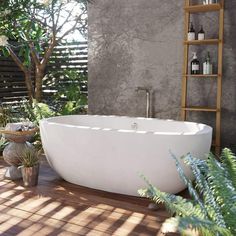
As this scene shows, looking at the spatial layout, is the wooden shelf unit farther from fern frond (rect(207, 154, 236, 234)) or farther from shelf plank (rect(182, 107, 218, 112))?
fern frond (rect(207, 154, 236, 234))

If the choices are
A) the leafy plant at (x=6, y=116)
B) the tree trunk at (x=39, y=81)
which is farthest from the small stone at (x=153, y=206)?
the tree trunk at (x=39, y=81)

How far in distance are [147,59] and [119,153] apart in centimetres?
177

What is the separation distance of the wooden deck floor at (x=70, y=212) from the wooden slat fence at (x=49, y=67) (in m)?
2.65

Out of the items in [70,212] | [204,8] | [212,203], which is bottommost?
[70,212]

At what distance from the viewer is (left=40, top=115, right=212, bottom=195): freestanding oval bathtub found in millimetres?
2635

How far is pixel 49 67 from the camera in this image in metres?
5.87

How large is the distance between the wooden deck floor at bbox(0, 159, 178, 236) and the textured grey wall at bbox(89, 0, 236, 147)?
1517 millimetres

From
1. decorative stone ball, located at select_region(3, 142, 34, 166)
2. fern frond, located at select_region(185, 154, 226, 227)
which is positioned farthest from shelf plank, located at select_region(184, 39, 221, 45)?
fern frond, located at select_region(185, 154, 226, 227)

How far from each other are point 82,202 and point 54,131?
2.39ft

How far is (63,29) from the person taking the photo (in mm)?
5094

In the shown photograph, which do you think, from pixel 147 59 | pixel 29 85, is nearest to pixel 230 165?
pixel 147 59

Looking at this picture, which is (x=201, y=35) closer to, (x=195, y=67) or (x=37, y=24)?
(x=195, y=67)

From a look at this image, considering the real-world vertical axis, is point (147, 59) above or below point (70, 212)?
above

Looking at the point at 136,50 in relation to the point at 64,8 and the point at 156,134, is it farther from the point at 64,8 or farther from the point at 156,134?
the point at 156,134
